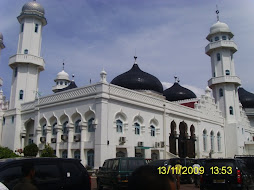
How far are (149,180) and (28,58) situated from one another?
100ft

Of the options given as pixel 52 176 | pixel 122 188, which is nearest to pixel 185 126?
pixel 122 188

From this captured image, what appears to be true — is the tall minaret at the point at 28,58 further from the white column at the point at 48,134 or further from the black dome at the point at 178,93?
the black dome at the point at 178,93

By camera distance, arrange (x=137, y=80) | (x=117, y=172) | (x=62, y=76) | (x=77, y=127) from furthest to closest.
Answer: (x=62, y=76)
(x=137, y=80)
(x=77, y=127)
(x=117, y=172)

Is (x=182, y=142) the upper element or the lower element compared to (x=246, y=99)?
lower

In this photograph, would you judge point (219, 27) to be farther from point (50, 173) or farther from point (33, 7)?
point (50, 173)

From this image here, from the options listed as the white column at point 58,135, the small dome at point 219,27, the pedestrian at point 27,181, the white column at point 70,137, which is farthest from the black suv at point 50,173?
the small dome at point 219,27

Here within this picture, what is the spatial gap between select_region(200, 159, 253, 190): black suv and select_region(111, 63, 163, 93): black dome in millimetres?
22598

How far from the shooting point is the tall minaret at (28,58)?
29922 mm

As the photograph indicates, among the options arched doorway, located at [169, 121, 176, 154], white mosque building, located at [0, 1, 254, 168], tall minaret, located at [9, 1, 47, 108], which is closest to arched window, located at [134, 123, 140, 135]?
white mosque building, located at [0, 1, 254, 168]

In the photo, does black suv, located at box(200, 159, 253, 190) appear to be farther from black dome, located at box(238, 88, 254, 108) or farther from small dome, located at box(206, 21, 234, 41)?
black dome, located at box(238, 88, 254, 108)

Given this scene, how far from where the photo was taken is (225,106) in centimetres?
3797

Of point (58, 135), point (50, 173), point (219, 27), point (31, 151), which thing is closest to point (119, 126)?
point (58, 135)

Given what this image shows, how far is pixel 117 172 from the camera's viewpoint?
11.9 meters

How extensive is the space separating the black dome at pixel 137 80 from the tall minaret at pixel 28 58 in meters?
9.32
